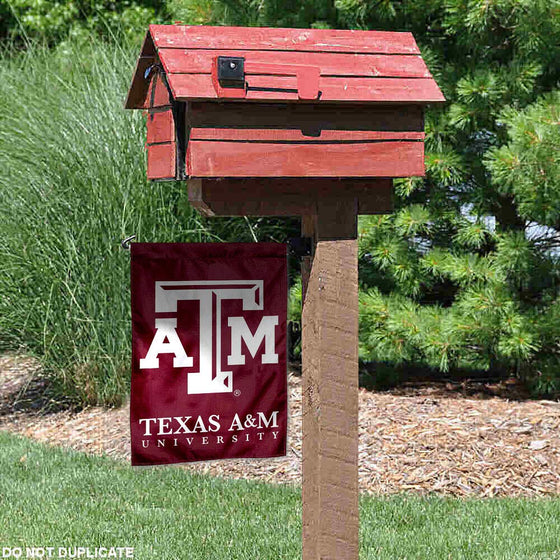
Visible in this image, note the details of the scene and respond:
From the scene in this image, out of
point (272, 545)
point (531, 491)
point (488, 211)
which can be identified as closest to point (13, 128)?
point (488, 211)

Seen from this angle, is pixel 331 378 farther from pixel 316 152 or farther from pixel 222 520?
pixel 222 520

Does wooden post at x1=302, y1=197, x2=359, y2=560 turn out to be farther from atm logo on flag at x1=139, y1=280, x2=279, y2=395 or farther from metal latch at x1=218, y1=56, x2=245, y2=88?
metal latch at x1=218, y1=56, x2=245, y2=88

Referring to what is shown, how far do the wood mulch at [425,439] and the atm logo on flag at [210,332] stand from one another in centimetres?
195

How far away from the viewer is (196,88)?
2318 mm

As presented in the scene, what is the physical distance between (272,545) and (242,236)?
121 inches

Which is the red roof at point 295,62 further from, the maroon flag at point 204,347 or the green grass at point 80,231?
the green grass at point 80,231

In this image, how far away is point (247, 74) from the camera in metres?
2.37

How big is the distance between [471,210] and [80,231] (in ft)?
8.85

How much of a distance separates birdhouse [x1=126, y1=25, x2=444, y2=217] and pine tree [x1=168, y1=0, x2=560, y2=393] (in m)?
2.77

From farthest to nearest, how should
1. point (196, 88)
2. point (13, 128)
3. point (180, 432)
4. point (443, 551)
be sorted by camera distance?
point (13, 128) → point (443, 551) → point (180, 432) → point (196, 88)

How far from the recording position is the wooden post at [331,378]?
2559mm

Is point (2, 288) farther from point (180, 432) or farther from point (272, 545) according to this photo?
point (180, 432)

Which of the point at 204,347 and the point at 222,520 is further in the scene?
the point at 222,520

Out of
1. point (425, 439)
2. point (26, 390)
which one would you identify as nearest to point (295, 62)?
point (425, 439)
